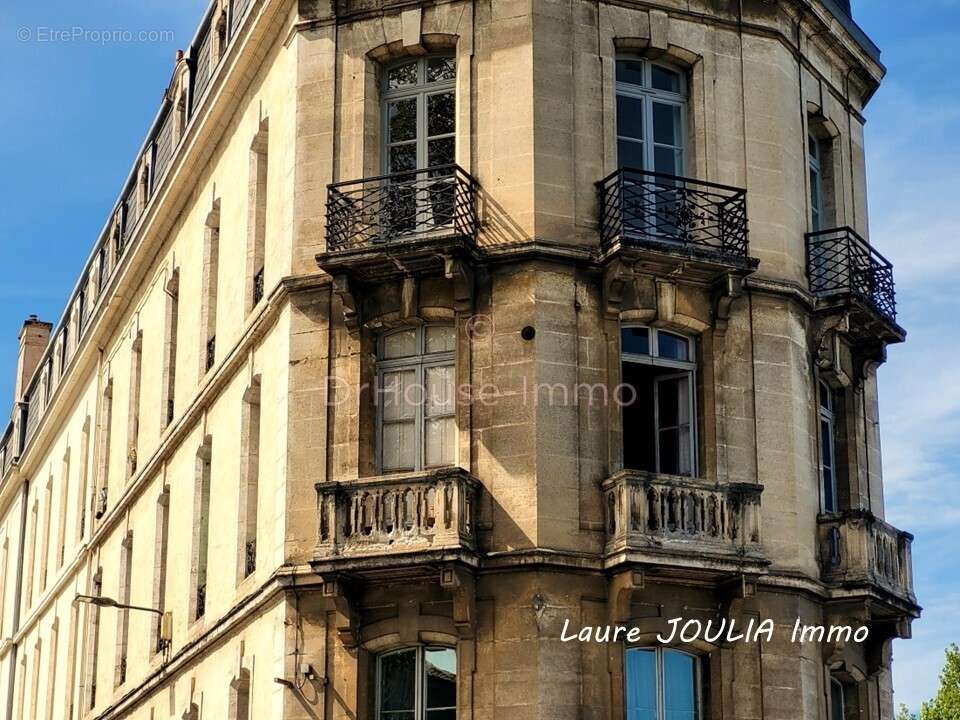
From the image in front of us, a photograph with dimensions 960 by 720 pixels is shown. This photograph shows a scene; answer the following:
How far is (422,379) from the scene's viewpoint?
25516 millimetres

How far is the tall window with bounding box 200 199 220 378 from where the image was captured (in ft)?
104

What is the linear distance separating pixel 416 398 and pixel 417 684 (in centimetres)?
384

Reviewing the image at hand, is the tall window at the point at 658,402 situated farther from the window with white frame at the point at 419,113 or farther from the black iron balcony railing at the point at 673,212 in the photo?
the window with white frame at the point at 419,113

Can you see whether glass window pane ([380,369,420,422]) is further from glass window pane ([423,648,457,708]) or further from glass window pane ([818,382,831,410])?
glass window pane ([818,382,831,410])

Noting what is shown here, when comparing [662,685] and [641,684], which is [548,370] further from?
[662,685]

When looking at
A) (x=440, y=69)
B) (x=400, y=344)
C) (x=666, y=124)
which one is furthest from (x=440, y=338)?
(x=666, y=124)

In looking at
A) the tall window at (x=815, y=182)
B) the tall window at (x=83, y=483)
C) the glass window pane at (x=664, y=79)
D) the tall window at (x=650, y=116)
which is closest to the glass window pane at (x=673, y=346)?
the tall window at (x=650, y=116)

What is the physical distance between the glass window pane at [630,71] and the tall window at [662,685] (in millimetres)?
8065

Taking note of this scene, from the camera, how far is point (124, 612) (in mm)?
35938

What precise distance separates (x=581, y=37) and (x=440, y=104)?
220 centimetres

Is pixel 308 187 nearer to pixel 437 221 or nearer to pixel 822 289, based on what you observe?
pixel 437 221

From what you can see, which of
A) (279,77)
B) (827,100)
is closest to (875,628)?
(827,100)

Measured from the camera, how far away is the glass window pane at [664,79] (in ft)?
88.3

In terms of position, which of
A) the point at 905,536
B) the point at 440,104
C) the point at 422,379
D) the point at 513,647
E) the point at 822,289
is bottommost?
the point at 513,647
